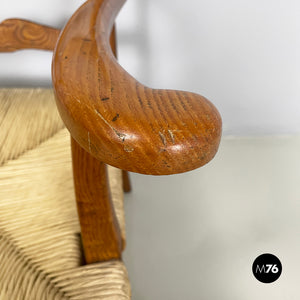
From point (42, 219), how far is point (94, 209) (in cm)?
10

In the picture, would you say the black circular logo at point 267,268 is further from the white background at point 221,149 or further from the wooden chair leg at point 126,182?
the wooden chair leg at point 126,182

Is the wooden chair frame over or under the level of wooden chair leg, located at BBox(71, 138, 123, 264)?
over

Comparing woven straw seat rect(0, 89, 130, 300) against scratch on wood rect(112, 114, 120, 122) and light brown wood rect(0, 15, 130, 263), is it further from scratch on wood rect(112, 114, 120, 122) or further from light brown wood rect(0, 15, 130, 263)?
scratch on wood rect(112, 114, 120, 122)

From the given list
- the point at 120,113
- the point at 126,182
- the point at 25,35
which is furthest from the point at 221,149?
the point at 120,113

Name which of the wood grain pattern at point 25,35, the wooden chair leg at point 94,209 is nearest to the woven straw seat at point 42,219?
the wooden chair leg at point 94,209

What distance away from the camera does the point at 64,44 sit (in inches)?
9.7

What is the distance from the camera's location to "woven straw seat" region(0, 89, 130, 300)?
1.19ft

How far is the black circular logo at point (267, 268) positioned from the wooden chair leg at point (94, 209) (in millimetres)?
366

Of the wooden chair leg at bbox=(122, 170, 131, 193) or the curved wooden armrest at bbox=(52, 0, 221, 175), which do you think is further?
the wooden chair leg at bbox=(122, 170, 131, 193)

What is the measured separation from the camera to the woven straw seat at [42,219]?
1.19 feet

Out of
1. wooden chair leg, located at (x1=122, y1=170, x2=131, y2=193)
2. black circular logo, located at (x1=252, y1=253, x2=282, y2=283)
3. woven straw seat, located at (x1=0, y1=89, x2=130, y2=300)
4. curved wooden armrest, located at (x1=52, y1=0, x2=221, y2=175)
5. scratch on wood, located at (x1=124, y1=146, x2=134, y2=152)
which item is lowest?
black circular logo, located at (x1=252, y1=253, x2=282, y2=283)

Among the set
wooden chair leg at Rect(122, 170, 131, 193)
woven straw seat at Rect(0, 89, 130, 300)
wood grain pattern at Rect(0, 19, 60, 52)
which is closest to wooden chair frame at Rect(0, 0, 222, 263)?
woven straw seat at Rect(0, 89, 130, 300)

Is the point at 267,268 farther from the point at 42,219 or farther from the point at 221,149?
the point at 42,219

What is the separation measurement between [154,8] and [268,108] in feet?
1.06
